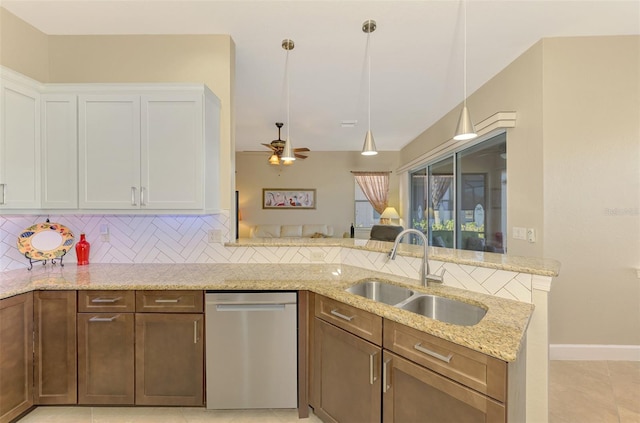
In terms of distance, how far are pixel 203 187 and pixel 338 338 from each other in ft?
4.85

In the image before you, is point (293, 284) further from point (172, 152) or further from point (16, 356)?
point (16, 356)

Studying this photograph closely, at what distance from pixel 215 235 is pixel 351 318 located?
152 cm

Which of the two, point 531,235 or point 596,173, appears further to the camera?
point 531,235

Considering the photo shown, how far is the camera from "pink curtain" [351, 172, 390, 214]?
7285 mm

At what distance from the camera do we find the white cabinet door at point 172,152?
7.20 ft

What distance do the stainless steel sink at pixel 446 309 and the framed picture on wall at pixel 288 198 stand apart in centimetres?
574

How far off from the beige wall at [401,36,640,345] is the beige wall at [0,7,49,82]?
433 centimetres

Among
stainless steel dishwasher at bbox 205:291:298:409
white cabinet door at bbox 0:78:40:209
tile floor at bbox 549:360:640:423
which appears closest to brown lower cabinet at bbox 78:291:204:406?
stainless steel dishwasher at bbox 205:291:298:409

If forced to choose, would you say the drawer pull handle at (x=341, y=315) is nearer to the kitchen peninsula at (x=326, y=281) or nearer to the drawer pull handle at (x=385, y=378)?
the kitchen peninsula at (x=326, y=281)

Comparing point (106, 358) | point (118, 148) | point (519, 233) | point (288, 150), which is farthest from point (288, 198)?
point (106, 358)

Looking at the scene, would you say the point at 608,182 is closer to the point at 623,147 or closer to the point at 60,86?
the point at 623,147

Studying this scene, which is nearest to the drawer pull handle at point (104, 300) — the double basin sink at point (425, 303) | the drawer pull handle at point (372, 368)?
the double basin sink at point (425, 303)

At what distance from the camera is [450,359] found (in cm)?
113

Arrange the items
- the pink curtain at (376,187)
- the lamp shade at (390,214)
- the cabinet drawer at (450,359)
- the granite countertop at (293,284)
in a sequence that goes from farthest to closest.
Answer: the pink curtain at (376,187), the lamp shade at (390,214), the granite countertop at (293,284), the cabinet drawer at (450,359)
